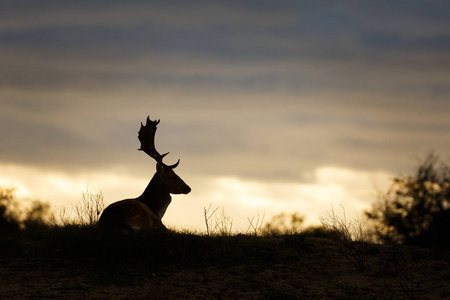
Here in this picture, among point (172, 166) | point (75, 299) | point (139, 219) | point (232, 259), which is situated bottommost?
point (75, 299)

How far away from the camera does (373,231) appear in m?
21.0

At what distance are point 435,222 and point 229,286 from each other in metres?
11.4

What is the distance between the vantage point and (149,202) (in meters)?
13.7

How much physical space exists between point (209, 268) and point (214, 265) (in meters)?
0.17

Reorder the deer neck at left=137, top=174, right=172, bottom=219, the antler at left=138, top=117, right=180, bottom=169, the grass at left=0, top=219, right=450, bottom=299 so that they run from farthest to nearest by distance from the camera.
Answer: the antler at left=138, top=117, right=180, bottom=169
the deer neck at left=137, top=174, right=172, bottom=219
the grass at left=0, top=219, right=450, bottom=299

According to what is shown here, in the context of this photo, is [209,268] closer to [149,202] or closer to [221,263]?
[221,263]

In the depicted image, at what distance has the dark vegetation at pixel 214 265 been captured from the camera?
10008 mm

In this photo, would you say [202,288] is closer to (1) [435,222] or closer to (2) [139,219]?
(2) [139,219]

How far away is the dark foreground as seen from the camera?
9966mm

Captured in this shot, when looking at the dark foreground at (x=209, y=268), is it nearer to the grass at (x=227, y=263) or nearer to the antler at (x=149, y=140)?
the grass at (x=227, y=263)

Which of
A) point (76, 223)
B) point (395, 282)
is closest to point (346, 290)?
point (395, 282)

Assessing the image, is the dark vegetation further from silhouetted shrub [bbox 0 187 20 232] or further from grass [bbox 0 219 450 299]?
silhouetted shrub [bbox 0 187 20 232]

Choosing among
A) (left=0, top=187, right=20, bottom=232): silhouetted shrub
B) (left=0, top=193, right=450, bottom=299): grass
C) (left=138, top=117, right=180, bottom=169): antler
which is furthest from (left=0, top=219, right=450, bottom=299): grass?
(left=0, top=187, right=20, bottom=232): silhouetted shrub

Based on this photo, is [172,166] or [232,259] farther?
[172,166]
